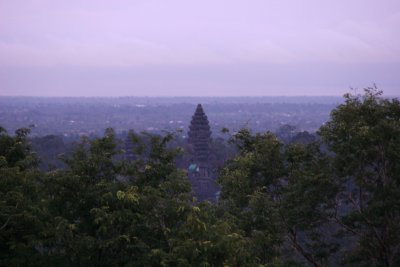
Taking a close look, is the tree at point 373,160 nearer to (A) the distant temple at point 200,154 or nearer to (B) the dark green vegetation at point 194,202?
(B) the dark green vegetation at point 194,202

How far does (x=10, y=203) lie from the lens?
10102 mm

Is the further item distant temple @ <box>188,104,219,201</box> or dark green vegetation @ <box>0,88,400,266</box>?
distant temple @ <box>188,104,219,201</box>

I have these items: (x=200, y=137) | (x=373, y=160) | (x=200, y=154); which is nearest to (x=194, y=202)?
(x=373, y=160)

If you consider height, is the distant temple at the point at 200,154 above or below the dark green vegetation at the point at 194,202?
below

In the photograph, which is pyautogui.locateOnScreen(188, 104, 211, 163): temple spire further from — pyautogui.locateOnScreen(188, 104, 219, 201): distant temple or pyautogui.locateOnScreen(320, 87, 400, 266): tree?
pyautogui.locateOnScreen(320, 87, 400, 266): tree

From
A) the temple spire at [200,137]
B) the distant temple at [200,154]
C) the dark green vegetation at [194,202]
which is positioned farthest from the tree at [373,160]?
the temple spire at [200,137]

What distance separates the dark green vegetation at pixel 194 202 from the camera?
966 cm

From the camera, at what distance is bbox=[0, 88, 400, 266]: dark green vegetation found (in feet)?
31.7

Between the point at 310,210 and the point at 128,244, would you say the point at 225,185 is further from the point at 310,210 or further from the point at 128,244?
the point at 128,244

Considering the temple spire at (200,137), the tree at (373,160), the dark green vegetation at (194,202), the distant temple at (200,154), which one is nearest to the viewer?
the dark green vegetation at (194,202)

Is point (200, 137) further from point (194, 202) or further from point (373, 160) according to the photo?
point (194, 202)

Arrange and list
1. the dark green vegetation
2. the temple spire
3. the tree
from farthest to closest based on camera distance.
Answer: the temple spire → the tree → the dark green vegetation

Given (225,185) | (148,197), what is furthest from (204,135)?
(148,197)

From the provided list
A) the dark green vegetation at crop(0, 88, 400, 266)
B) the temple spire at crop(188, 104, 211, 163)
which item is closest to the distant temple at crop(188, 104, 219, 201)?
the temple spire at crop(188, 104, 211, 163)
